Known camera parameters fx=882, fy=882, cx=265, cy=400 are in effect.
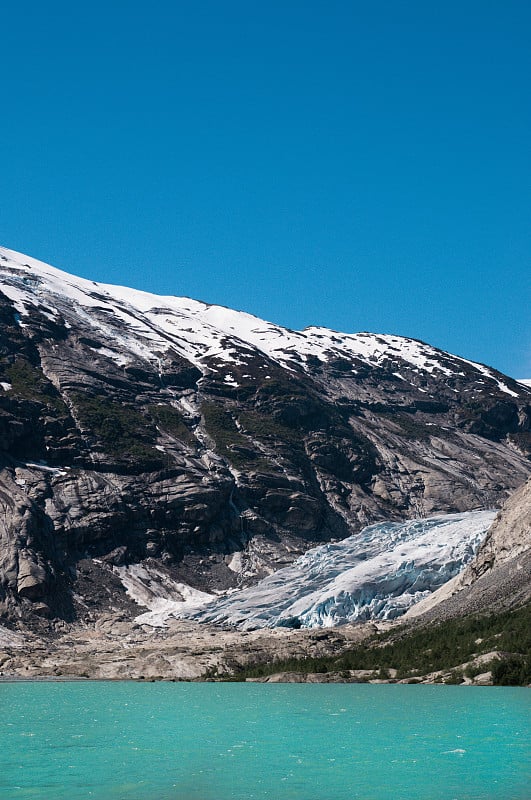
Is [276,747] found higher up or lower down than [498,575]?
lower down

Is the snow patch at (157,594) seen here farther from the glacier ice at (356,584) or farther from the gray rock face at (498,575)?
the gray rock face at (498,575)

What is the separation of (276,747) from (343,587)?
10753 centimetres

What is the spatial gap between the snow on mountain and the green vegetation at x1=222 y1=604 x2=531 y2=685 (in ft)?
113

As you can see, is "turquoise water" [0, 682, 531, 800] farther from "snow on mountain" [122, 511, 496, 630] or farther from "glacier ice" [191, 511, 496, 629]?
"snow on mountain" [122, 511, 496, 630]

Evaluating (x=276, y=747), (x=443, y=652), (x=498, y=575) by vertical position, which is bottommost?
(x=276, y=747)

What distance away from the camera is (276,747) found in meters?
41.8

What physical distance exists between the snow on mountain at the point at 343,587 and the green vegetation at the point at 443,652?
34.4 meters

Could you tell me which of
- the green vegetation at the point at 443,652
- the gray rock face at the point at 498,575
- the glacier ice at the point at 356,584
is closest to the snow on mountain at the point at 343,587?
the glacier ice at the point at 356,584

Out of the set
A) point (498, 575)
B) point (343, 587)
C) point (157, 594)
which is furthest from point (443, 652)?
point (157, 594)

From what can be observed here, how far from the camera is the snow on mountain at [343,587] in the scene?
14375cm

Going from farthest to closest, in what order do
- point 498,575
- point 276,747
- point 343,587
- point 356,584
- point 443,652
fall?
point 356,584 < point 343,587 < point 498,575 < point 443,652 < point 276,747

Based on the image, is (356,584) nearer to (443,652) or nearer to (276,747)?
(443,652)

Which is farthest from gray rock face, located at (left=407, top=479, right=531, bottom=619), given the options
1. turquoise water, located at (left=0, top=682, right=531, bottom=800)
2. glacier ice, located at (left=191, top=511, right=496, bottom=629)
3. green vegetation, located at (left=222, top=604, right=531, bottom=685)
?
turquoise water, located at (left=0, top=682, right=531, bottom=800)

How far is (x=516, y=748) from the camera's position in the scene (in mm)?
40000
